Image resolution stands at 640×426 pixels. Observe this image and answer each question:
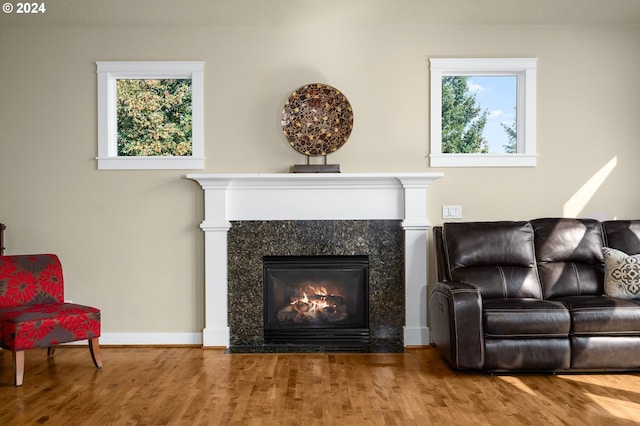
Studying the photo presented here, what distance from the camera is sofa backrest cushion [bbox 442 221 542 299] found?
14.1 feet

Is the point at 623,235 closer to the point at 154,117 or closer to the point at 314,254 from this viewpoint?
the point at 314,254

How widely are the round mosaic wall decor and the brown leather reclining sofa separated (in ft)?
3.77

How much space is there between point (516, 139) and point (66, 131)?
152 inches

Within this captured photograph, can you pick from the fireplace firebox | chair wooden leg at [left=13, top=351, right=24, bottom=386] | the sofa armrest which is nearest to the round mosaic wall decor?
the fireplace firebox

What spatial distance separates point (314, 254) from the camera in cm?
487

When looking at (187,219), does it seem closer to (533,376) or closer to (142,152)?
(142,152)

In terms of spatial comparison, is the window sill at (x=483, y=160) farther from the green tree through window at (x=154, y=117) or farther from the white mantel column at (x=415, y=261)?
the green tree through window at (x=154, y=117)

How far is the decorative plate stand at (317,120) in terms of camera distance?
486 centimetres

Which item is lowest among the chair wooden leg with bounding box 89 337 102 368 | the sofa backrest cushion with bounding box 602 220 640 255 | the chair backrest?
the chair wooden leg with bounding box 89 337 102 368

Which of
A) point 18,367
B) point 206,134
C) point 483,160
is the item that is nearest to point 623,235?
point 483,160

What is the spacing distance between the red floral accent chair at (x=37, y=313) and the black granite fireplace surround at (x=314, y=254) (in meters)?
1.17

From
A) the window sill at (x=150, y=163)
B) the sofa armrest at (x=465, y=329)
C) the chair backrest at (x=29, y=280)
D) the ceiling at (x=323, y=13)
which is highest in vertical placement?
the ceiling at (x=323, y=13)

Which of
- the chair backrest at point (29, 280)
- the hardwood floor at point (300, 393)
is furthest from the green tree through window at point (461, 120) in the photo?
the chair backrest at point (29, 280)

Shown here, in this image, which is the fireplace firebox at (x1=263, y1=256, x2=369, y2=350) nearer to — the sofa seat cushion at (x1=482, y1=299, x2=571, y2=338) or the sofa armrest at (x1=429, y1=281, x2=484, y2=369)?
the sofa armrest at (x1=429, y1=281, x2=484, y2=369)
